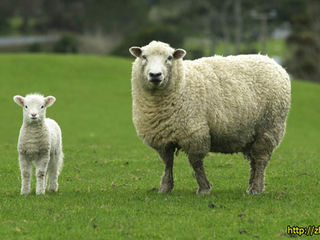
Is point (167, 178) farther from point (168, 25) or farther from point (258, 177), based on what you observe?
point (168, 25)

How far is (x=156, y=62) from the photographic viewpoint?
34.2 feet

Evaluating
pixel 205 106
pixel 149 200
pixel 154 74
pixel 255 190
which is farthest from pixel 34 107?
pixel 255 190

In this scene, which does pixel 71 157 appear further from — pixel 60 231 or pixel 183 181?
pixel 60 231

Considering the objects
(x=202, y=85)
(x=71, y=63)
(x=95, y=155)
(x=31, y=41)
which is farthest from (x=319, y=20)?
(x=202, y=85)

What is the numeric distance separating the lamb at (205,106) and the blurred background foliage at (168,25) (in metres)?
47.5

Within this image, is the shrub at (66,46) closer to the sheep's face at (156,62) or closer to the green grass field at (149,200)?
the green grass field at (149,200)

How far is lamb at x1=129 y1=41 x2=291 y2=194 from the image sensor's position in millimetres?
10602

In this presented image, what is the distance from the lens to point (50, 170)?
11.4 meters

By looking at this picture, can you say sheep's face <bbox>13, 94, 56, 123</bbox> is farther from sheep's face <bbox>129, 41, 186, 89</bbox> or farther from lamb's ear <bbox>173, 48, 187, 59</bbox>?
lamb's ear <bbox>173, 48, 187, 59</bbox>

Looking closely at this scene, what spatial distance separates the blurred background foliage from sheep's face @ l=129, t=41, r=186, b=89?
4850 centimetres

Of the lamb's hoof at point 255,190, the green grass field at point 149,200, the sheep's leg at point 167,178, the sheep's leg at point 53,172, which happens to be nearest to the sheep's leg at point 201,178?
the green grass field at point 149,200

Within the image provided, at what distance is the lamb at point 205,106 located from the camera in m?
10.6

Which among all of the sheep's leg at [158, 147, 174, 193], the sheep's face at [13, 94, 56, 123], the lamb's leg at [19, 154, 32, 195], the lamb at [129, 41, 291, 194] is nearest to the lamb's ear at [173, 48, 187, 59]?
the lamb at [129, 41, 291, 194]

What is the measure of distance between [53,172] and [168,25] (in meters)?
54.4
